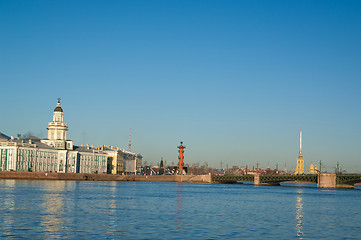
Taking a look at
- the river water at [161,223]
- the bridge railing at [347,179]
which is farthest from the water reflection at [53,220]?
the bridge railing at [347,179]

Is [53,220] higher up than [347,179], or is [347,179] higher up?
[53,220]

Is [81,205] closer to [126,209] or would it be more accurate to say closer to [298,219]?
[126,209]

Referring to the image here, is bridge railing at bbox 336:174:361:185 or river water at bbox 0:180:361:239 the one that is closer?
river water at bbox 0:180:361:239

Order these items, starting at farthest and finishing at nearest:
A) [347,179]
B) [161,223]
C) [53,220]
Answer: [347,179], [161,223], [53,220]

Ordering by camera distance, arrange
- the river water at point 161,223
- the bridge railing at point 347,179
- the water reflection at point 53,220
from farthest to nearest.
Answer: the bridge railing at point 347,179 < the river water at point 161,223 < the water reflection at point 53,220

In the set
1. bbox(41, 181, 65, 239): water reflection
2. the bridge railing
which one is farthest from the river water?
the bridge railing

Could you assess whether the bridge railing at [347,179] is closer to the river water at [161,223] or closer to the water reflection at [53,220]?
the river water at [161,223]

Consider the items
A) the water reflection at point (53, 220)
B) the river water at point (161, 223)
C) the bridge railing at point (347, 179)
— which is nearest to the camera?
the water reflection at point (53, 220)

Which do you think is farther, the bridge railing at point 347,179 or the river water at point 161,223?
the bridge railing at point 347,179

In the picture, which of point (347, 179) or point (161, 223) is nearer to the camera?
point (161, 223)

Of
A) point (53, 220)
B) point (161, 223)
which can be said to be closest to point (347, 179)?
point (161, 223)

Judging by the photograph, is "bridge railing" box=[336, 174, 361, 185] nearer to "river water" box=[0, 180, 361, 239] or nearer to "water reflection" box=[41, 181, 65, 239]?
"river water" box=[0, 180, 361, 239]

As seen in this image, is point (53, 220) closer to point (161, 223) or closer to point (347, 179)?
point (161, 223)

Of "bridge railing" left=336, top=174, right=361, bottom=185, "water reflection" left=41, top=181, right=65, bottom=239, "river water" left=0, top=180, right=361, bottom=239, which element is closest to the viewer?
"water reflection" left=41, top=181, right=65, bottom=239
